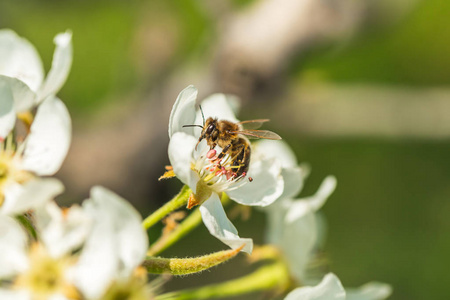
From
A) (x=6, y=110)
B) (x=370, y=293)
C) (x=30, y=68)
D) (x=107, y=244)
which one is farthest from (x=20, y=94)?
(x=370, y=293)

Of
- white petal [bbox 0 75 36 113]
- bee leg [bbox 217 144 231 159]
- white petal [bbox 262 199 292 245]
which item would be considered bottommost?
white petal [bbox 262 199 292 245]

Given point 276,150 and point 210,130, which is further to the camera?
point 276,150

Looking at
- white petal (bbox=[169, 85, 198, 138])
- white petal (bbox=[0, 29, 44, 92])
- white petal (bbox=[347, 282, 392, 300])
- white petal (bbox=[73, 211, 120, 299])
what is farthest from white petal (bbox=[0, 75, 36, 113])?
white petal (bbox=[347, 282, 392, 300])

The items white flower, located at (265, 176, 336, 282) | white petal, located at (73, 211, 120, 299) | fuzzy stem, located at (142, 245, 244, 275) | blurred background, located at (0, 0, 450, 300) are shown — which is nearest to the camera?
white petal, located at (73, 211, 120, 299)

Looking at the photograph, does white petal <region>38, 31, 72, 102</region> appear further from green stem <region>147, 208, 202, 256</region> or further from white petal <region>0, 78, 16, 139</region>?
green stem <region>147, 208, 202, 256</region>

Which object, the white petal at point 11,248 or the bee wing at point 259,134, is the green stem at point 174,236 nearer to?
the bee wing at point 259,134

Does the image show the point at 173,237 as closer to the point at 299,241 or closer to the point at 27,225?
the point at 27,225

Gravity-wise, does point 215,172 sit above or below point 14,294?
above
